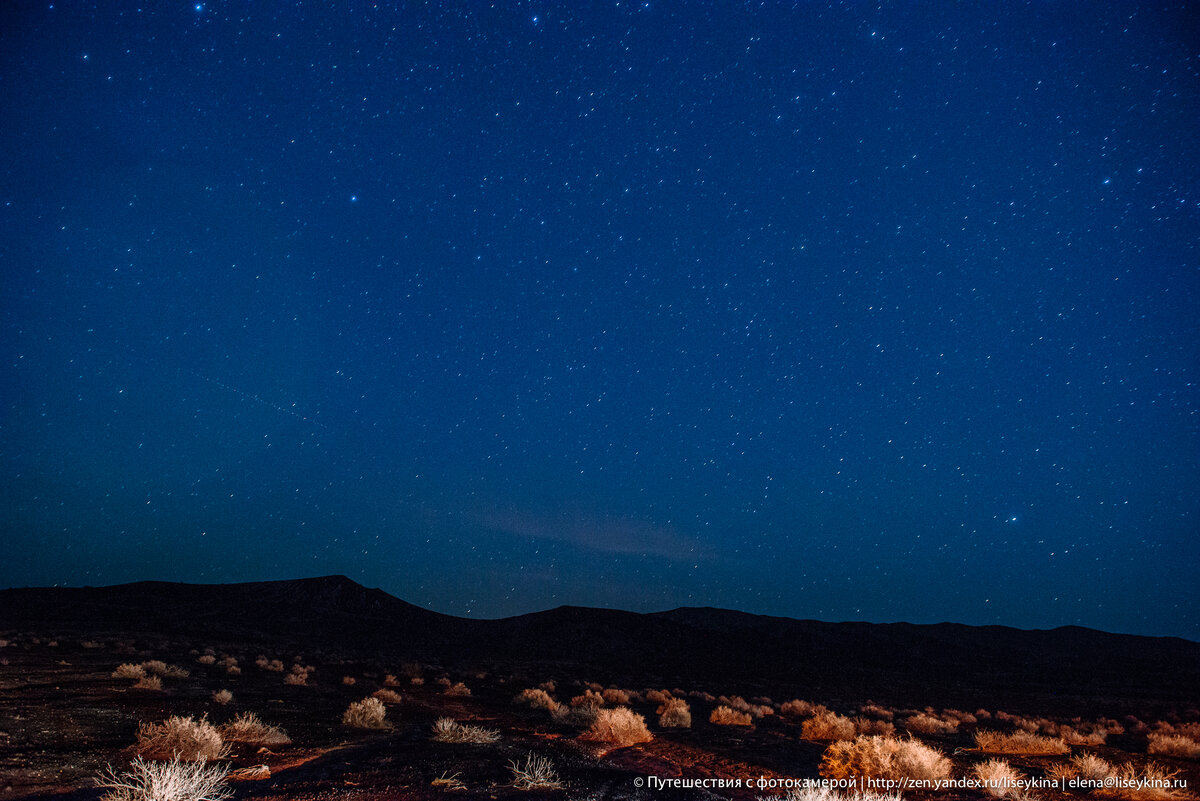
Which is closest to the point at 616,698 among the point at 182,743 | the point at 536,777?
the point at 536,777

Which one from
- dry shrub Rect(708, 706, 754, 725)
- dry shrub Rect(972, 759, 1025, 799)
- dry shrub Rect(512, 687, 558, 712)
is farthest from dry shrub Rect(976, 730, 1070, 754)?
dry shrub Rect(512, 687, 558, 712)

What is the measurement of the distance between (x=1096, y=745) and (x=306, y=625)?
5835 cm

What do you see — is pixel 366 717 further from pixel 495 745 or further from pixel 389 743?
pixel 495 745

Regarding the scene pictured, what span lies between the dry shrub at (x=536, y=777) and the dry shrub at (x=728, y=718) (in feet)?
23.5

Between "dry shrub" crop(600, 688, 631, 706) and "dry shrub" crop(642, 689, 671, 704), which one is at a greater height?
"dry shrub" crop(600, 688, 631, 706)

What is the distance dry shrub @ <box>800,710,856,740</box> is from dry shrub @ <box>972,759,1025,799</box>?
336cm

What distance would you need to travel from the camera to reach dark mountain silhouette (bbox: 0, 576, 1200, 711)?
31.3 metres

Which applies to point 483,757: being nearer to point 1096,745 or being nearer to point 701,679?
point 1096,745

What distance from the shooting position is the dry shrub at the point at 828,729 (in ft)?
36.8

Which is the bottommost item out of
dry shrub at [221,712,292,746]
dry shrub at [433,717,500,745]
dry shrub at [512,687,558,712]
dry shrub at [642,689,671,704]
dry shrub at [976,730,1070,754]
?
dry shrub at [642,689,671,704]

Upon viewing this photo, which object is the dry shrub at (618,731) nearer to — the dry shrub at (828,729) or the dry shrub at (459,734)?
the dry shrub at (459,734)

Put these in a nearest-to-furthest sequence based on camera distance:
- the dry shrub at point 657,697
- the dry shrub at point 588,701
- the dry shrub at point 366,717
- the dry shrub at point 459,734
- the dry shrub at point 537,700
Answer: the dry shrub at point 459,734 < the dry shrub at point 366,717 < the dry shrub at point 588,701 < the dry shrub at point 537,700 < the dry shrub at point 657,697

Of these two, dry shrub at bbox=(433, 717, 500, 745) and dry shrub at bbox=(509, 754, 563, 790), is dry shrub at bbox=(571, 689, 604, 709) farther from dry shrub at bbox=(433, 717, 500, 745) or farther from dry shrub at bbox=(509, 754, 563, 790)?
dry shrub at bbox=(509, 754, 563, 790)

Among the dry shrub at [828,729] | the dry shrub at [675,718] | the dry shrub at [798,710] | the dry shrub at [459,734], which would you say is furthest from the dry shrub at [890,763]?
the dry shrub at [798,710]
